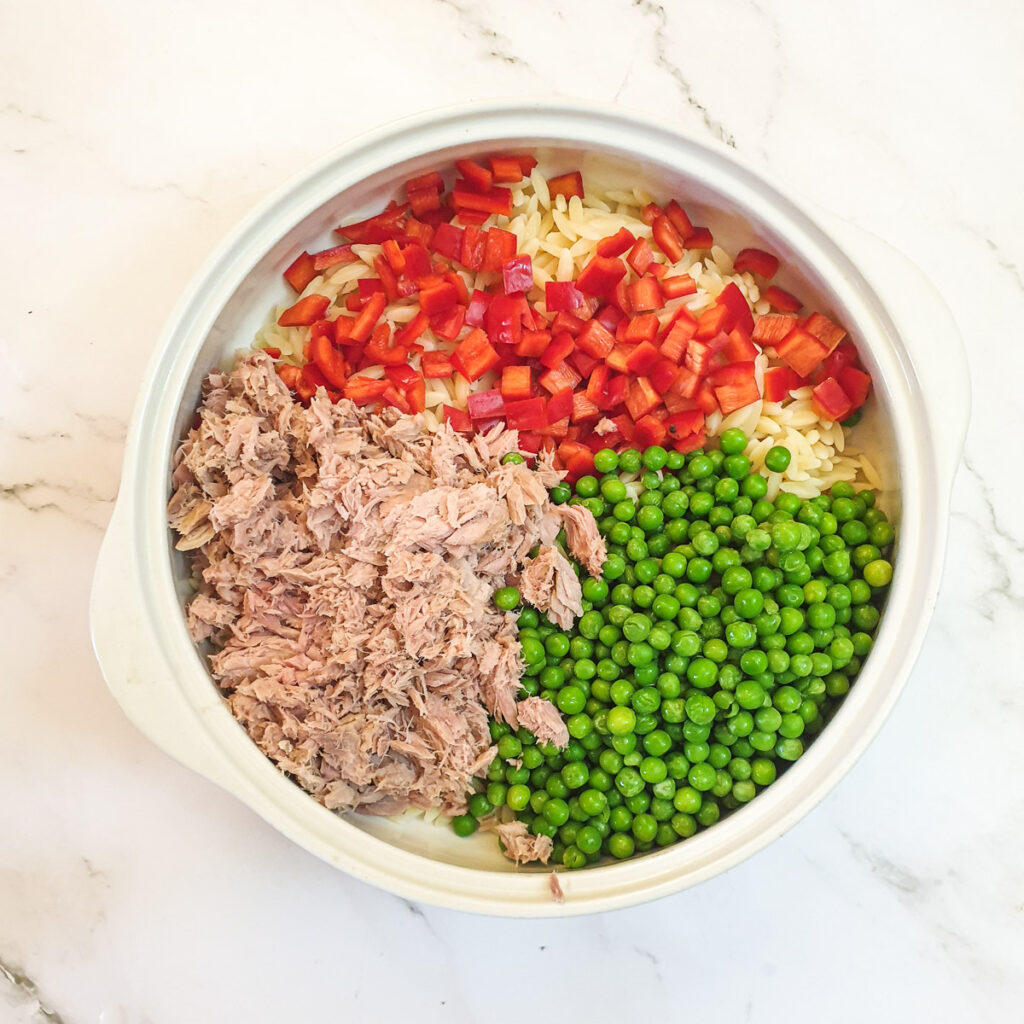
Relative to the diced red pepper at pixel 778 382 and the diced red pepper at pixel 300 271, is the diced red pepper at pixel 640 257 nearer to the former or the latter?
the diced red pepper at pixel 778 382

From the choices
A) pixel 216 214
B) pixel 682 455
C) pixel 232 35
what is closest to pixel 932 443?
pixel 682 455

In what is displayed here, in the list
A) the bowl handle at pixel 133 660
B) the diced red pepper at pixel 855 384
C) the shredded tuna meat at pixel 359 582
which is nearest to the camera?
the bowl handle at pixel 133 660

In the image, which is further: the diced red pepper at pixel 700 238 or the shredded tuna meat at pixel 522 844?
the diced red pepper at pixel 700 238

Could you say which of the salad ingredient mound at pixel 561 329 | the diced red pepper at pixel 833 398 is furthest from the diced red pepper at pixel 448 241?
the diced red pepper at pixel 833 398

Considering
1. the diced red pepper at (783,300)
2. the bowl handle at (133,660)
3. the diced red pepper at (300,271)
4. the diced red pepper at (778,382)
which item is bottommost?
the bowl handle at (133,660)

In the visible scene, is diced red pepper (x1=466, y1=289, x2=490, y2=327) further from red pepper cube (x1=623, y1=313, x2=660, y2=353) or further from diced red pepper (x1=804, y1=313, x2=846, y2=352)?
diced red pepper (x1=804, y1=313, x2=846, y2=352)

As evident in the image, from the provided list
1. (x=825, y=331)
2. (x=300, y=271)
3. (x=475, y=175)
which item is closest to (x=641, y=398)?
(x=825, y=331)

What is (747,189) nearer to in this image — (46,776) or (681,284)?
(681,284)

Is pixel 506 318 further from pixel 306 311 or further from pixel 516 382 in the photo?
pixel 306 311
